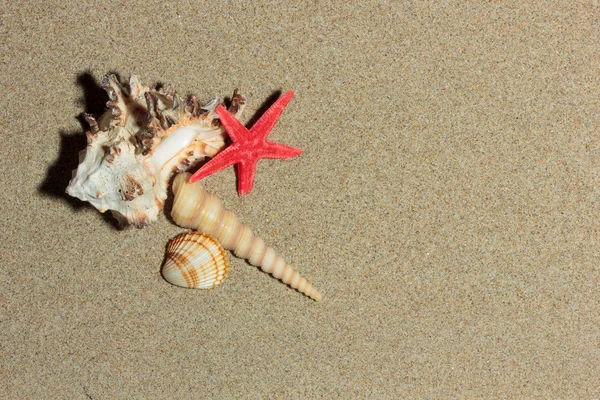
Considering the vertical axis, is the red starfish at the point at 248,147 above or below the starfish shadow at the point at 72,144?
above

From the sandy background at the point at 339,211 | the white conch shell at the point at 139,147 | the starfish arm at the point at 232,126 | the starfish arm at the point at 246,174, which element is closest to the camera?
the white conch shell at the point at 139,147

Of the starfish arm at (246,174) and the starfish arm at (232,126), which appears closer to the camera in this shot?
the starfish arm at (232,126)

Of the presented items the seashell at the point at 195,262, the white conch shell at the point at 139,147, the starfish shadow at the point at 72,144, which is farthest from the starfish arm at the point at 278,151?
the starfish shadow at the point at 72,144

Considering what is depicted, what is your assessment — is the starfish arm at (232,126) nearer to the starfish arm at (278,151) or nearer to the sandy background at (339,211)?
the starfish arm at (278,151)

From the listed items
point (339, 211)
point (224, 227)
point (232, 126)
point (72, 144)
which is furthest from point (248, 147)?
point (72, 144)

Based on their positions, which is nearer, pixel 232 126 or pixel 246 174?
pixel 232 126

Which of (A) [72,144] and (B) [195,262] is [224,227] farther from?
(A) [72,144]

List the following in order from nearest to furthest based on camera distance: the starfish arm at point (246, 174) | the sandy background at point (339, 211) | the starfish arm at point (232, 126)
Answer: the starfish arm at point (232, 126)
the starfish arm at point (246, 174)
the sandy background at point (339, 211)
